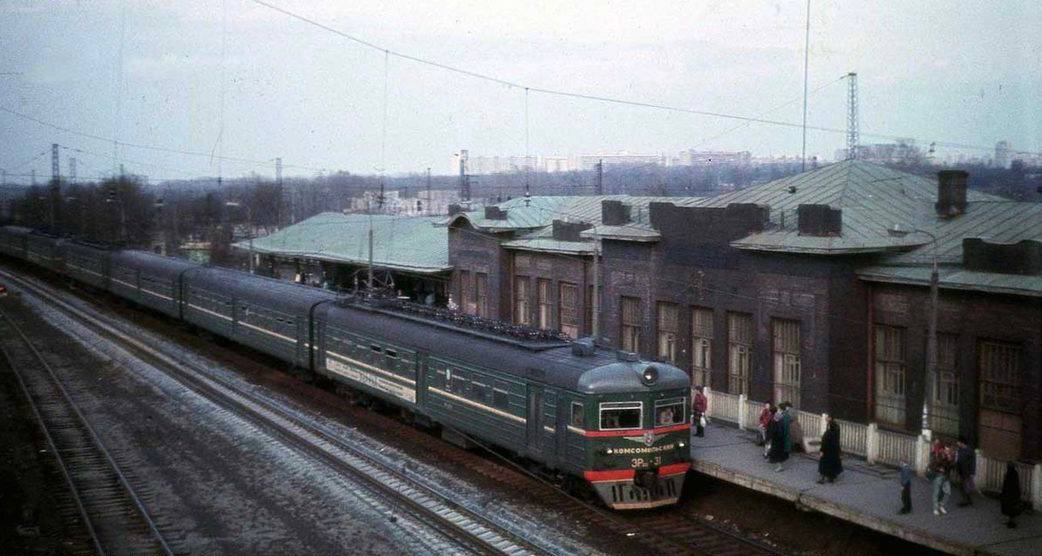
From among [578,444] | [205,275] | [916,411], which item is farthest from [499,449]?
[205,275]

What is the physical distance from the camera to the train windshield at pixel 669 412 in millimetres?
19422

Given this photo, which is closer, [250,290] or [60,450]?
[60,450]

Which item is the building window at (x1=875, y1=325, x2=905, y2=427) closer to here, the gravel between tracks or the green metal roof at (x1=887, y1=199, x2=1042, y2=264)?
the green metal roof at (x1=887, y1=199, x2=1042, y2=264)

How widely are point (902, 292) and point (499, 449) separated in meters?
10.1

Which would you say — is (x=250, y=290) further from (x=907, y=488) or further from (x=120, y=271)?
(x=907, y=488)

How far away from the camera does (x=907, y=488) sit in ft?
55.5

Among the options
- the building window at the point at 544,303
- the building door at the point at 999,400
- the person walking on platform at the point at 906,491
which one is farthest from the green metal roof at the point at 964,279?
the building window at the point at 544,303

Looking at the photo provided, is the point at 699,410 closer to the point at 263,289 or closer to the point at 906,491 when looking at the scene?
the point at 906,491

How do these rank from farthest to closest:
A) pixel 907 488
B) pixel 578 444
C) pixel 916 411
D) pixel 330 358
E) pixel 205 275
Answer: pixel 205 275 < pixel 330 358 < pixel 916 411 < pixel 578 444 < pixel 907 488

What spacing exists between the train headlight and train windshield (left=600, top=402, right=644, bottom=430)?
1.58 feet

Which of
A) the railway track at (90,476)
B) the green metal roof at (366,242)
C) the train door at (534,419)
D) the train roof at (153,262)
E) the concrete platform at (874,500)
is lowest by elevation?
the railway track at (90,476)

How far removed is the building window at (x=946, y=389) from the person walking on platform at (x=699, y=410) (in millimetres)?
5213

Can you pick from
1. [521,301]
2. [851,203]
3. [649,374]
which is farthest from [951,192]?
[521,301]

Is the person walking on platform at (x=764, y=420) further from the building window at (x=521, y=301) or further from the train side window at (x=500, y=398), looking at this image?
the building window at (x=521, y=301)
